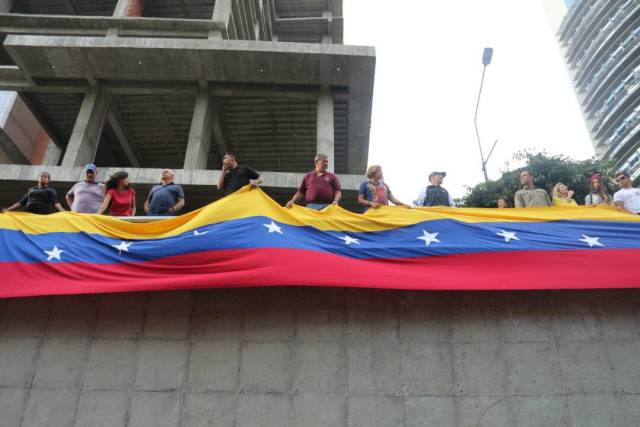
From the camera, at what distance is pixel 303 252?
4.07 metres

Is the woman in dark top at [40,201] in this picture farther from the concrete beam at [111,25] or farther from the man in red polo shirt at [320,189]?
the concrete beam at [111,25]

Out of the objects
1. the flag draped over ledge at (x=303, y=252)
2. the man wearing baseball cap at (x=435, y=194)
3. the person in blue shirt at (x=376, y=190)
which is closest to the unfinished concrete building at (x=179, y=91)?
the man wearing baseball cap at (x=435, y=194)

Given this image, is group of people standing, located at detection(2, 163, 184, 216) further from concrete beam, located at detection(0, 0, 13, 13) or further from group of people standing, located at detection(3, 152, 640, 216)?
concrete beam, located at detection(0, 0, 13, 13)

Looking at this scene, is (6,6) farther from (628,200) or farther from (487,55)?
(628,200)

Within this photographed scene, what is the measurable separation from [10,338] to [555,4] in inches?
3682

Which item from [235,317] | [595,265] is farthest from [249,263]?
[595,265]

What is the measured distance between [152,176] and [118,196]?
6.42 metres

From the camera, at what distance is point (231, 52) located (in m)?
13.4

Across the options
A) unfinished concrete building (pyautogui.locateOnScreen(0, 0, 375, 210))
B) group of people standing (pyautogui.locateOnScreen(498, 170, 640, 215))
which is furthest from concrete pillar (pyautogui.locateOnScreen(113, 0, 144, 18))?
group of people standing (pyautogui.locateOnScreen(498, 170, 640, 215))

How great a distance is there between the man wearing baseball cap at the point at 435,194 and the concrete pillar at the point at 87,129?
38.3 feet

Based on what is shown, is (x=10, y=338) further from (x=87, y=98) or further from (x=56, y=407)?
(x=87, y=98)

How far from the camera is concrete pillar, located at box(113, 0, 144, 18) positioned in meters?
16.5

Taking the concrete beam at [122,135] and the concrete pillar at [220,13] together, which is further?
the concrete beam at [122,135]

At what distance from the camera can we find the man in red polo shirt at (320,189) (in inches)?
226
